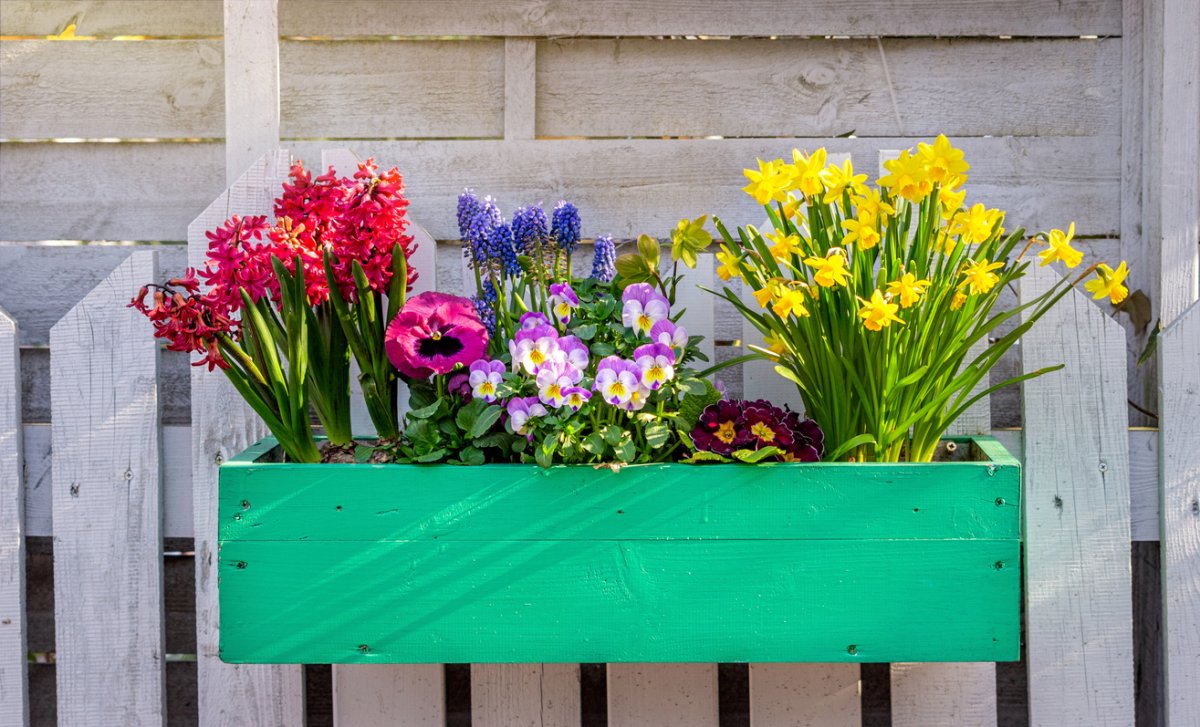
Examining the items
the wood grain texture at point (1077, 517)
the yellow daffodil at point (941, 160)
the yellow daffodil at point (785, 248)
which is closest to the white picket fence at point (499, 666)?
the wood grain texture at point (1077, 517)

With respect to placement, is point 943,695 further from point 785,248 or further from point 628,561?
point 785,248

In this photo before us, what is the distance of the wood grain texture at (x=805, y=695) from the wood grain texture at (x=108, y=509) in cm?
94

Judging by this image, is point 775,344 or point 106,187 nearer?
point 775,344

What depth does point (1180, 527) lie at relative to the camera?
58.9 inches

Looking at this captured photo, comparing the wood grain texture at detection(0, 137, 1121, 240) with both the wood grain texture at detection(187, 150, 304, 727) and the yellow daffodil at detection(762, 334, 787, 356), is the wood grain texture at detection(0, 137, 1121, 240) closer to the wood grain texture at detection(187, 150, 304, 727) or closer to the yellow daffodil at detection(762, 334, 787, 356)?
the wood grain texture at detection(187, 150, 304, 727)

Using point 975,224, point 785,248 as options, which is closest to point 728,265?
point 785,248

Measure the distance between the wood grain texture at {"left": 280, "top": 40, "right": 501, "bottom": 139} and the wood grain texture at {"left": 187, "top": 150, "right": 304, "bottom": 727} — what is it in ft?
0.88

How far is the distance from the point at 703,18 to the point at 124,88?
3.44ft

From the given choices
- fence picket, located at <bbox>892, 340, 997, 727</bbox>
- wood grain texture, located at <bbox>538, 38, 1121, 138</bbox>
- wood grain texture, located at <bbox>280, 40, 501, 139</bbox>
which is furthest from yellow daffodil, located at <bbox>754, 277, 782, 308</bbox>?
wood grain texture, located at <bbox>280, 40, 501, 139</bbox>

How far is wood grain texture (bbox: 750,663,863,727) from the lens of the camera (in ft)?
5.11

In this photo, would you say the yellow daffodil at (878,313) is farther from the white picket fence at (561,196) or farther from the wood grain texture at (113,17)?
the wood grain texture at (113,17)

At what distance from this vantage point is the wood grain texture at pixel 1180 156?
5.33 feet

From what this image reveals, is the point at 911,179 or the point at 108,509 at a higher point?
the point at 911,179

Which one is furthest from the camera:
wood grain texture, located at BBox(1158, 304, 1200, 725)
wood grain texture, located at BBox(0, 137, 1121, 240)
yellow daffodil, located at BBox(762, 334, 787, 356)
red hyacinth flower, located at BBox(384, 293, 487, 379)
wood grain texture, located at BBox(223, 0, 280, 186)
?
wood grain texture, located at BBox(0, 137, 1121, 240)
